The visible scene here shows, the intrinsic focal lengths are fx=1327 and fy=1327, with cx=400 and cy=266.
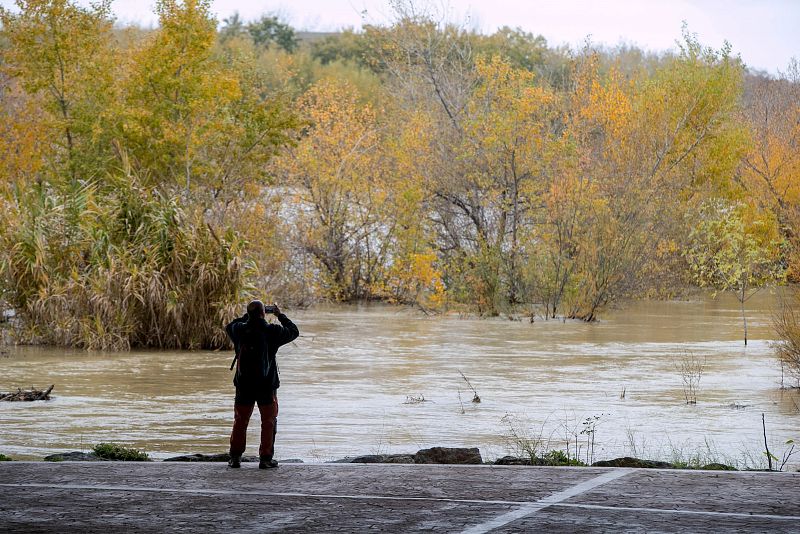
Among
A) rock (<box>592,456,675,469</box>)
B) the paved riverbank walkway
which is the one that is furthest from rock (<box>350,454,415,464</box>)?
rock (<box>592,456,675,469</box>)

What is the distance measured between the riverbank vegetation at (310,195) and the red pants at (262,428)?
48.7 ft

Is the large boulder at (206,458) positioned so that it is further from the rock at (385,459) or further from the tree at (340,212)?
the tree at (340,212)

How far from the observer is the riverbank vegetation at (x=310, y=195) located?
2648 cm

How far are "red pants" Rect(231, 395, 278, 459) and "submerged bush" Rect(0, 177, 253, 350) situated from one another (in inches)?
584

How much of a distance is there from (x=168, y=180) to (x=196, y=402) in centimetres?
1839

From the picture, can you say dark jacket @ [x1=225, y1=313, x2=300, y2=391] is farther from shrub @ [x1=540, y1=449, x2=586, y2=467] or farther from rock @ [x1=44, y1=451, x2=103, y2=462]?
shrub @ [x1=540, y1=449, x2=586, y2=467]

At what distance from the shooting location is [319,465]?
37.1 ft

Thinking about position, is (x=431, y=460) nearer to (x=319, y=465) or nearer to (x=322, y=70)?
(x=319, y=465)

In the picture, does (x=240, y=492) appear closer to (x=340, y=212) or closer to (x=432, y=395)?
(x=432, y=395)

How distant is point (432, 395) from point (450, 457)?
26.5 feet

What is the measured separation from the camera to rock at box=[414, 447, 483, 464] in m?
11.8

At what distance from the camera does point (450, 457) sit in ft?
38.6

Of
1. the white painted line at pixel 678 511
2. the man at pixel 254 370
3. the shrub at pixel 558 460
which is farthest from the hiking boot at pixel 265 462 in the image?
the white painted line at pixel 678 511

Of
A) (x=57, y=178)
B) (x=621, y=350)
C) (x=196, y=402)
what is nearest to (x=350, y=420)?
(x=196, y=402)
